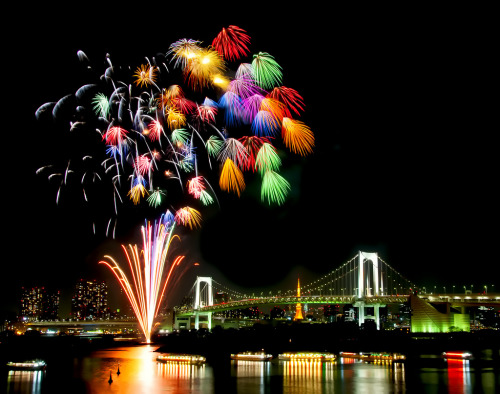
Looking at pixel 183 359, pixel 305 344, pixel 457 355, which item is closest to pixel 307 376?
pixel 183 359

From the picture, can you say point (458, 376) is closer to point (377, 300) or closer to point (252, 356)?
point (252, 356)

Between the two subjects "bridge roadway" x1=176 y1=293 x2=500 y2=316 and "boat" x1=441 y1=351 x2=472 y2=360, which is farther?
"bridge roadway" x1=176 y1=293 x2=500 y2=316

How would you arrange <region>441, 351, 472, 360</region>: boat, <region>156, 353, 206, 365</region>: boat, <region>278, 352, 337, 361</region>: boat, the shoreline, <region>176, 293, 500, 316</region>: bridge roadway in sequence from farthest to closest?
<region>176, 293, 500, 316</region>: bridge roadway → the shoreline → <region>441, 351, 472, 360</region>: boat → <region>278, 352, 337, 361</region>: boat → <region>156, 353, 206, 365</region>: boat

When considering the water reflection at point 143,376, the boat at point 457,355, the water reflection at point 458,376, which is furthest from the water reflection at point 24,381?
the boat at point 457,355

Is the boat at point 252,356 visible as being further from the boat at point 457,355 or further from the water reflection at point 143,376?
the boat at point 457,355

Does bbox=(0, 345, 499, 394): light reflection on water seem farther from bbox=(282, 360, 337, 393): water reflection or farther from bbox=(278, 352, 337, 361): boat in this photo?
bbox=(278, 352, 337, 361): boat

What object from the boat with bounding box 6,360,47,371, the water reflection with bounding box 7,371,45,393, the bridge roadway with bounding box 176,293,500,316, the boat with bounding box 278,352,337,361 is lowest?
the water reflection with bounding box 7,371,45,393

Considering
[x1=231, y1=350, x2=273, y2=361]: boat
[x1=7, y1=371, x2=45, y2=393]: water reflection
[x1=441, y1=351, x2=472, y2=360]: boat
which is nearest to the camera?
[x1=7, y1=371, x2=45, y2=393]: water reflection

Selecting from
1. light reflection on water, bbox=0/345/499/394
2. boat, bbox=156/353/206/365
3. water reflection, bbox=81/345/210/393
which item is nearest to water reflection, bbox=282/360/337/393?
light reflection on water, bbox=0/345/499/394

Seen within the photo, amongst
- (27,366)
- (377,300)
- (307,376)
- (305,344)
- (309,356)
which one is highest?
(377,300)
